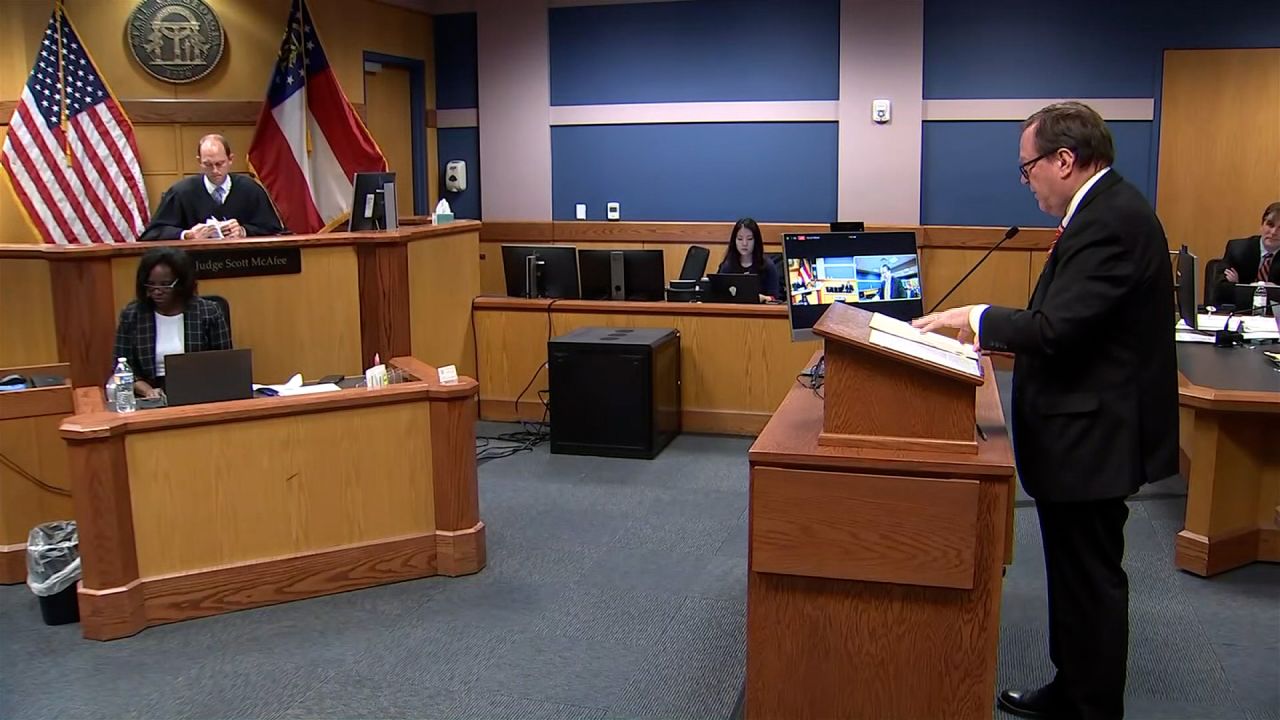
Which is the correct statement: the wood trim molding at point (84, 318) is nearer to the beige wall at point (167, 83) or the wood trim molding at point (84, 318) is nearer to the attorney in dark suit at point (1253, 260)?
the beige wall at point (167, 83)

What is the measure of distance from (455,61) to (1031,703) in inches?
296

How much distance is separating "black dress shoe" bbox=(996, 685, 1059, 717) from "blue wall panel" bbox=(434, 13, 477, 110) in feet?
23.8

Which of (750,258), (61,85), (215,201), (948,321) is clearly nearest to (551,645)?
(948,321)

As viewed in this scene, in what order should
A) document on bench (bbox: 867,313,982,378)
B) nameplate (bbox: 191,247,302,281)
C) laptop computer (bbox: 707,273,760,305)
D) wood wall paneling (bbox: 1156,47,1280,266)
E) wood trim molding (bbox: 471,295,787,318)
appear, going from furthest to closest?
wood wall paneling (bbox: 1156,47,1280,266)
laptop computer (bbox: 707,273,760,305)
wood trim molding (bbox: 471,295,787,318)
nameplate (bbox: 191,247,302,281)
document on bench (bbox: 867,313,982,378)

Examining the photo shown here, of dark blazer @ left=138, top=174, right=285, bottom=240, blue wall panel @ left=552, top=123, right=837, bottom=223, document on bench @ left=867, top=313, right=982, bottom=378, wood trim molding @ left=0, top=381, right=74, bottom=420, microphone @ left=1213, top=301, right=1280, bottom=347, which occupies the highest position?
blue wall panel @ left=552, top=123, right=837, bottom=223

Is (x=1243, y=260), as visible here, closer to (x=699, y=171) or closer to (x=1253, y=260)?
(x=1253, y=260)

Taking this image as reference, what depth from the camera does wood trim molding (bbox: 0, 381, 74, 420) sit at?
12.7ft

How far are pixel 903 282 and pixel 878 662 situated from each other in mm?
1776

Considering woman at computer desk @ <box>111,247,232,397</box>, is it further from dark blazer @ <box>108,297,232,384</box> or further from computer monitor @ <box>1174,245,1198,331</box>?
computer monitor @ <box>1174,245,1198,331</box>

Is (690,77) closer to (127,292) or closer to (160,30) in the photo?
(160,30)

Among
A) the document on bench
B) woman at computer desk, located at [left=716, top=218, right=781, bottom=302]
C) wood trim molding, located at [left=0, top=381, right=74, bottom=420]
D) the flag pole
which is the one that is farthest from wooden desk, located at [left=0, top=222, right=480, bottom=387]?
the document on bench

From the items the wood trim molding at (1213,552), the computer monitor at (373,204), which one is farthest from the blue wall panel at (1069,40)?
the wood trim molding at (1213,552)

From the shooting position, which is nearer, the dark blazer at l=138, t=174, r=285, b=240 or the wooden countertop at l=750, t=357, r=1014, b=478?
the wooden countertop at l=750, t=357, r=1014, b=478

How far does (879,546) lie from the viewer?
95.4 inches
